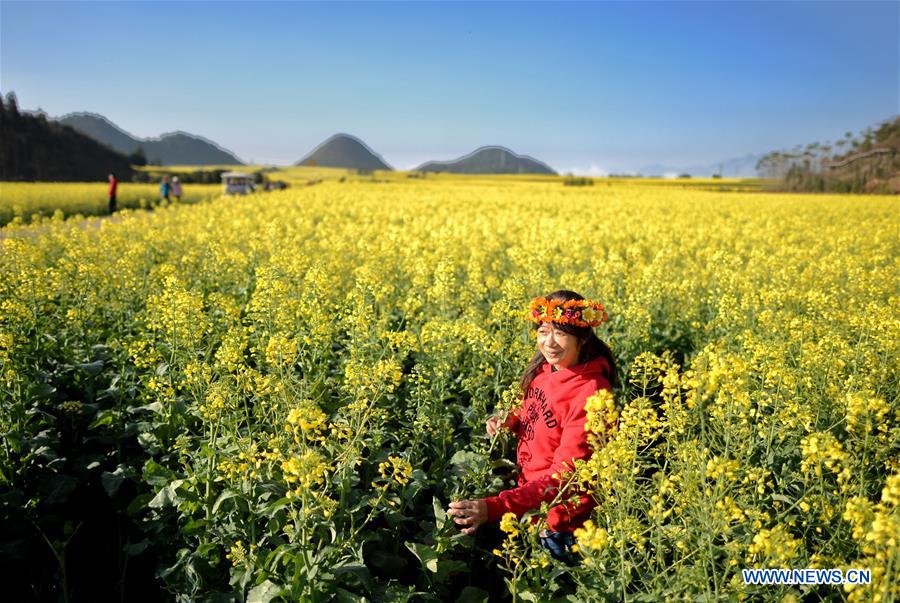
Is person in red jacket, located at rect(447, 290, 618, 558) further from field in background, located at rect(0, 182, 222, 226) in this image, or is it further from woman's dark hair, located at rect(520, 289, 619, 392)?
field in background, located at rect(0, 182, 222, 226)

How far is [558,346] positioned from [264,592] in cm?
203

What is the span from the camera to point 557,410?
3.31m

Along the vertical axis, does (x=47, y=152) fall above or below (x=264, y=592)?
above

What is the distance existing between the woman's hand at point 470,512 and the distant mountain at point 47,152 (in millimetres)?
59042

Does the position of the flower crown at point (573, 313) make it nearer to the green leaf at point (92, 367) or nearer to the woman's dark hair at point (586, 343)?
the woman's dark hair at point (586, 343)

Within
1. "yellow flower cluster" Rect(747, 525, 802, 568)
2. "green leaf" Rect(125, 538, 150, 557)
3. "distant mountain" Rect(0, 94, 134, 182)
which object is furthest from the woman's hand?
"distant mountain" Rect(0, 94, 134, 182)

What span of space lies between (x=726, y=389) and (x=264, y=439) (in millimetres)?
2239

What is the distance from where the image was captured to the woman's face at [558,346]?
3373mm

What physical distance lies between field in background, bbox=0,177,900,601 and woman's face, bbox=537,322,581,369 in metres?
0.41

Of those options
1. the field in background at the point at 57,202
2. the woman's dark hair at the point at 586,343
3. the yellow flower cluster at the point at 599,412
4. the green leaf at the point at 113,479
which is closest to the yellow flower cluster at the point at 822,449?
the yellow flower cluster at the point at 599,412

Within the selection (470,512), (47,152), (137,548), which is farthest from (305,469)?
(47,152)

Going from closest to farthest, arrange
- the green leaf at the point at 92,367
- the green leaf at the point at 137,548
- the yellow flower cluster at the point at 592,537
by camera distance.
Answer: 1. the yellow flower cluster at the point at 592,537
2. the green leaf at the point at 137,548
3. the green leaf at the point at 92,367

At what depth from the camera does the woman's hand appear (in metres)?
2.76

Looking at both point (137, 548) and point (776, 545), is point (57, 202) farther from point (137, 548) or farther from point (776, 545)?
point (776, 545)
